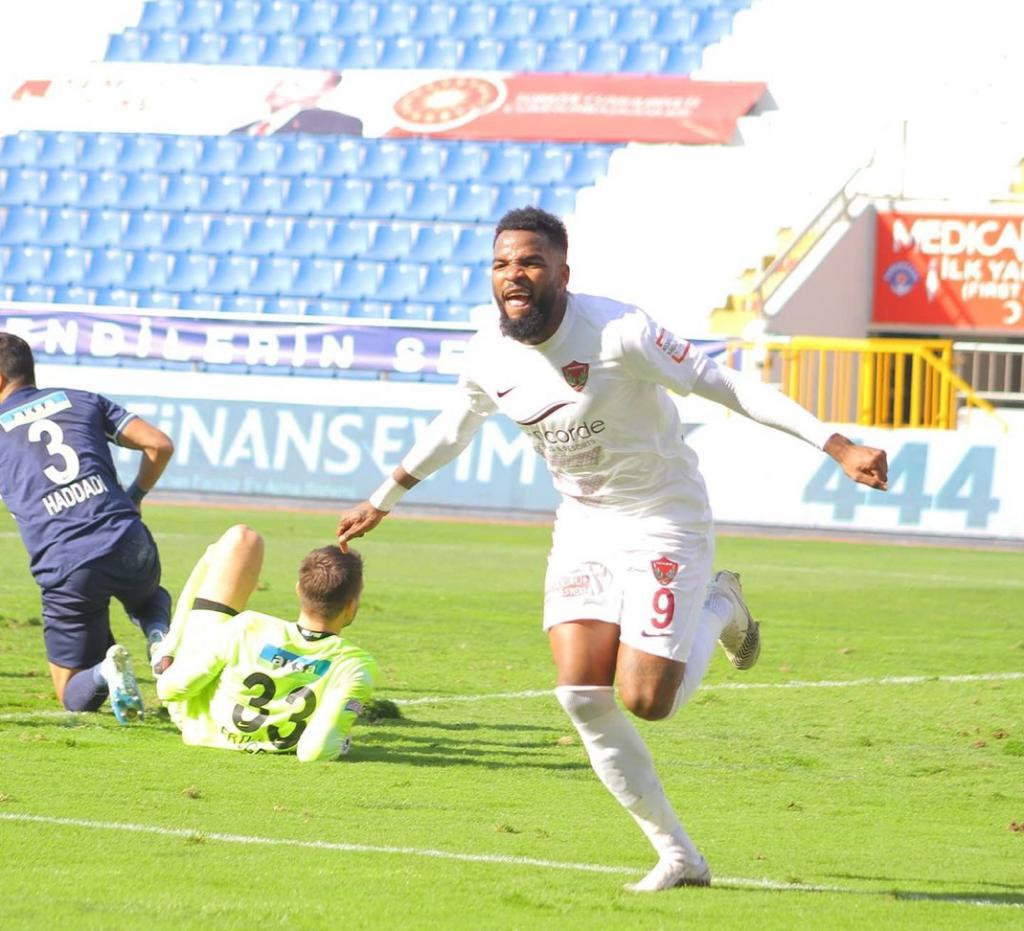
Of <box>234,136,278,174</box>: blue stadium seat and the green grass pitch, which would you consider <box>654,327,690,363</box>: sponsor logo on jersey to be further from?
<box>234,136,278,174</box>: blue stadium seat

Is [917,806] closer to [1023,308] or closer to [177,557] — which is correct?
[177,557]

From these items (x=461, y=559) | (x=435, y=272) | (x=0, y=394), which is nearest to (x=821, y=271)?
(x=435, y=272)

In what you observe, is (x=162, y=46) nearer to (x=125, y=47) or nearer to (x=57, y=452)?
(x=125, y=47)

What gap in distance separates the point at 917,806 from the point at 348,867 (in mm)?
2538

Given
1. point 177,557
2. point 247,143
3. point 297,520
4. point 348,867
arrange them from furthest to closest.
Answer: point 247,143 → point 297,520 → point 177,557 → point 348,867

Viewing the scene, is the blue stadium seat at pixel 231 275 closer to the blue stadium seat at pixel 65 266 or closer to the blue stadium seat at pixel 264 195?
the blue stadium seat at pixel 264 195

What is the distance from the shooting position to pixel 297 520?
20.9 m

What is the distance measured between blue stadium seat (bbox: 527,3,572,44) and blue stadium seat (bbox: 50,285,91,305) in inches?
324

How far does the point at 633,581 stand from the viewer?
5855 millimetres

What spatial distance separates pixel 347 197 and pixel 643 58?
508 cm

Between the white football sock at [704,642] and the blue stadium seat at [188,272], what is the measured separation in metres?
24.4

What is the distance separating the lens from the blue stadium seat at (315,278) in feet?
97.6

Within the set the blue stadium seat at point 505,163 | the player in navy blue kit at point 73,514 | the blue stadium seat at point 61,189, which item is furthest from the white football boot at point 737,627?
the blue stadium seat at point 61,189

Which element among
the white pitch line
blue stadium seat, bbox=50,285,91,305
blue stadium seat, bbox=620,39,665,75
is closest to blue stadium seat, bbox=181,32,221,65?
blue stadium seat, bbox=50,285,91,305
